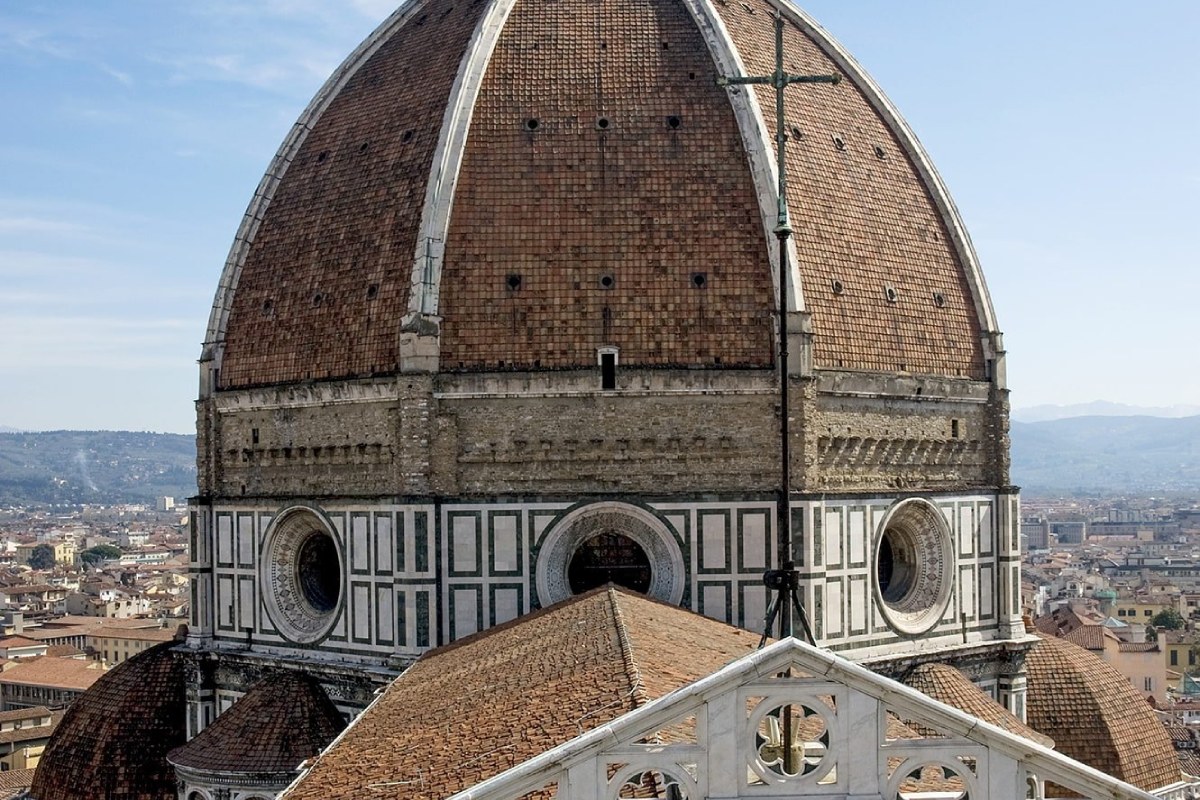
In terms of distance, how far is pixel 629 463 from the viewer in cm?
1866

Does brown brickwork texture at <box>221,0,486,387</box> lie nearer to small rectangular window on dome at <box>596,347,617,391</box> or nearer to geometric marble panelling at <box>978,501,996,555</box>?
small rectangular window on dome at <box>596,347,617,391</box>

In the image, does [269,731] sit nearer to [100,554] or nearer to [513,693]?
[513,693]

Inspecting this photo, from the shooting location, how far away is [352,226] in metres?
20.1

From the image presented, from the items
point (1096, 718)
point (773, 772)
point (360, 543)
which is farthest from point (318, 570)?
point (773, 772)

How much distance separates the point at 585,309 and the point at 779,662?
10.6 metres

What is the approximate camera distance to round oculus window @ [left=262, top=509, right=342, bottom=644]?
20188 millimetres

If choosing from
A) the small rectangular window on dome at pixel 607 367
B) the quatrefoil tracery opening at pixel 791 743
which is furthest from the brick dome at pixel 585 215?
the quatrefoil tracery opening at pixel 791 743

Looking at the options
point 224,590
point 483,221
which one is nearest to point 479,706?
point 483,221

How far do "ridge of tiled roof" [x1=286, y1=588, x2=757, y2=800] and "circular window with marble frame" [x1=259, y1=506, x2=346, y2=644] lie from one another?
3.33 metres

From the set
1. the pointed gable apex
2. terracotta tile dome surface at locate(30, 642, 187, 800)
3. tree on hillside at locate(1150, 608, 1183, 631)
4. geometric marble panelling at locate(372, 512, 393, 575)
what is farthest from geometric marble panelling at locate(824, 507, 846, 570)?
tree on hillside at locate(1150, 608, 1183, 631)

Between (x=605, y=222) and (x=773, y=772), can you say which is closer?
(x=773, y=772)

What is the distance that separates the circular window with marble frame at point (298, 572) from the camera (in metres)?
20.2

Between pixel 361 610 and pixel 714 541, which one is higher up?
pixel 714 541

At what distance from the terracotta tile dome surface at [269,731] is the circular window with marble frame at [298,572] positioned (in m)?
0.99
